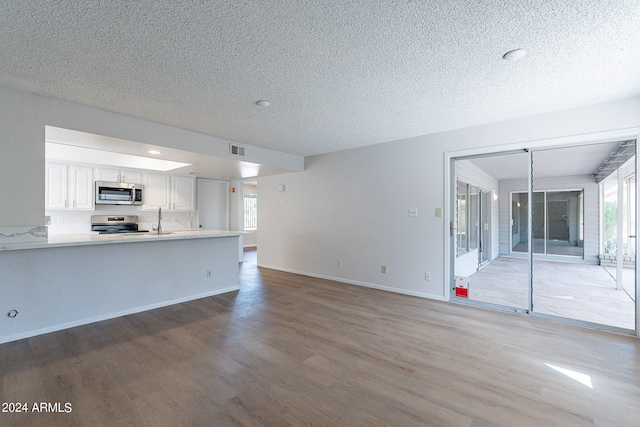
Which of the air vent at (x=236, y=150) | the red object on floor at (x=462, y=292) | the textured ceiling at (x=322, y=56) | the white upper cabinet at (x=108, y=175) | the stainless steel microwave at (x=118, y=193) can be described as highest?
the textured ceiling at (x=322, y=56)

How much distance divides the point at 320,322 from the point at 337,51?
2.81 m

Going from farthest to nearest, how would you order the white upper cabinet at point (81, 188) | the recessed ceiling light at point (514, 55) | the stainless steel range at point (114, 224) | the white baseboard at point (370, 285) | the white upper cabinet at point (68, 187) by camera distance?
the stainless steel range at point (114, 224)
the white upper cabinet at point (81, 188)
the white upper cabinet at point (68, 187)
the white baseboard at point (370, 285)
the recessed ceiling light at point (514, 55)

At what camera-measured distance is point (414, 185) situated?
14.4 ft

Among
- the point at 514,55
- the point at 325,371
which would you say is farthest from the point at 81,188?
the point at 514,55

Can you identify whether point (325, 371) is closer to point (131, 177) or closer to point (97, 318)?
point (97, 318)

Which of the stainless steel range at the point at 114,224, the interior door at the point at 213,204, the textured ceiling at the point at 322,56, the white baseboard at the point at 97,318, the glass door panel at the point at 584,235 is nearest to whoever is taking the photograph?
the textured ceiling at the point at 322,56

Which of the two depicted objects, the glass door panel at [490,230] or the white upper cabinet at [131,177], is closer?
the glass door panel at [490,230]

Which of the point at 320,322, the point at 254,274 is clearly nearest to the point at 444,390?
the point at 320,322

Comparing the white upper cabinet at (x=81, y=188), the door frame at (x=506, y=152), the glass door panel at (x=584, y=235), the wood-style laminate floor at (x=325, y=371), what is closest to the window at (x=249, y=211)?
the white upper cabinet at (x=81, y=188)

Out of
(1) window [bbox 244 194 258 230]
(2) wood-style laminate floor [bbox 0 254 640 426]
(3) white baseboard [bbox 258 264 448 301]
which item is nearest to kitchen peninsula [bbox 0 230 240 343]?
(2) wood-style laminate floor [bbox 0 254 640 426]

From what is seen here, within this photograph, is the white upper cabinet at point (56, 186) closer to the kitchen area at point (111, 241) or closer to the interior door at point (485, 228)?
the kitchen area at point (111, 241)

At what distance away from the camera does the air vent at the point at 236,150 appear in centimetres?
459

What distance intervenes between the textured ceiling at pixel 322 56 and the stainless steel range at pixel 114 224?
3.16m

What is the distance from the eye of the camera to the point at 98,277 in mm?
3328
